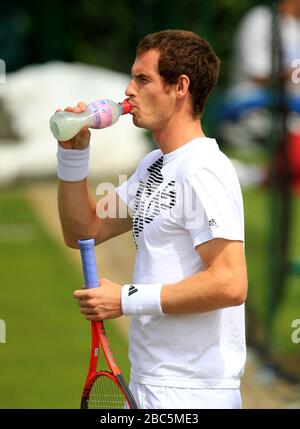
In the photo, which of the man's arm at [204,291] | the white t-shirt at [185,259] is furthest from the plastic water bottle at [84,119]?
the man's arm at [204,291]

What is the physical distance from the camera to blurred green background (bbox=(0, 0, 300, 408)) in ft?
23.6

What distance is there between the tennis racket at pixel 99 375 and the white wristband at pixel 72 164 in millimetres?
259

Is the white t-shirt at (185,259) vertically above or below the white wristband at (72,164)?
below

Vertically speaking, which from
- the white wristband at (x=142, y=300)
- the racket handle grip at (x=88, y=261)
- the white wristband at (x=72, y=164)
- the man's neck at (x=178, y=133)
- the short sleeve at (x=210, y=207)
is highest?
the man's neck at (x=178, y=133)

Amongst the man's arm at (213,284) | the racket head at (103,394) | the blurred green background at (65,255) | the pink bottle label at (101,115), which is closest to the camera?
the man's arm at (213,284)

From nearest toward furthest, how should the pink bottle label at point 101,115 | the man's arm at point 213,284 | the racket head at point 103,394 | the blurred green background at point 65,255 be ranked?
the man's arm at point 213,284 < the pink bottle label at point 101,115 < the racket head at point 103,394 < the blurred green background at point 65,255

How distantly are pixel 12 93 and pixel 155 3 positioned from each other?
4504 millimetres

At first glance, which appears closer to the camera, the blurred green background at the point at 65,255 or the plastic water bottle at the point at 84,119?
the plastic water bottle at the point at 84,119

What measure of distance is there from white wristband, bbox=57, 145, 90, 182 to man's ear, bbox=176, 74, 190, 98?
0.37 meters

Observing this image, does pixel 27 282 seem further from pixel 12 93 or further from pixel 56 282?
pixel 12 93

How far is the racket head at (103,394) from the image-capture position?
3711 millimetres

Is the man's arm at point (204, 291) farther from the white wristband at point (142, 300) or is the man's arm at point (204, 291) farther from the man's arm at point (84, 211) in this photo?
the man's arm at point (84, 211)
